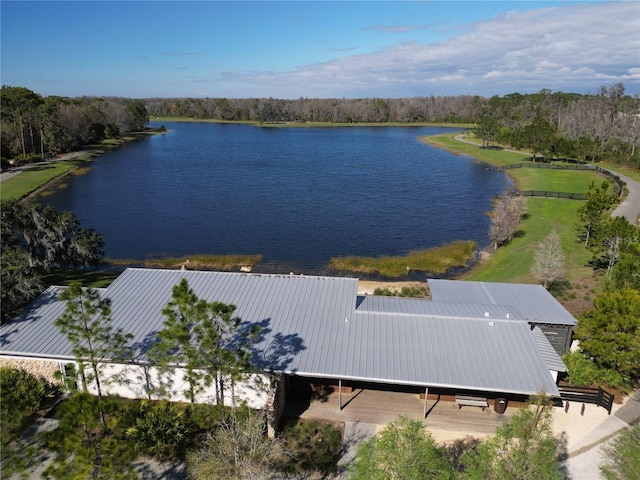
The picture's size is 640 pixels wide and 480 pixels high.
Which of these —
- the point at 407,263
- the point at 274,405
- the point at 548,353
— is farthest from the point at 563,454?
the point at 407,263

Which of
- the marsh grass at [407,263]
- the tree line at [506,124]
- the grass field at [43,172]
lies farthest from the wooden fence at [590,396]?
the tree line at [506,124]

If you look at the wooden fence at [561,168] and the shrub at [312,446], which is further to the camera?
the wooden fence at [561,168]

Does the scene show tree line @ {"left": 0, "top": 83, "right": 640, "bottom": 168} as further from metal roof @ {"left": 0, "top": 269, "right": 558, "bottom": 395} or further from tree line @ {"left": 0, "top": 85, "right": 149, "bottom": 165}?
metal roof @ {"left": 0, "top": 269, "right": 558, "bottom": 395}

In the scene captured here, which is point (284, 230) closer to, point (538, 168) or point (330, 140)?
point (538, 168)

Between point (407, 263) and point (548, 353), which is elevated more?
point (548, 353)

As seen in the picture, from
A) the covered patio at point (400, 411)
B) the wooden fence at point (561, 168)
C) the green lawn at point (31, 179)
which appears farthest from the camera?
the green lawn at point (31, 179)

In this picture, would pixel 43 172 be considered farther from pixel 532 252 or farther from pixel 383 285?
pixel 532 252

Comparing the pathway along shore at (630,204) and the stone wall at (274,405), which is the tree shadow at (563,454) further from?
the pathway along shore at (630,204)
